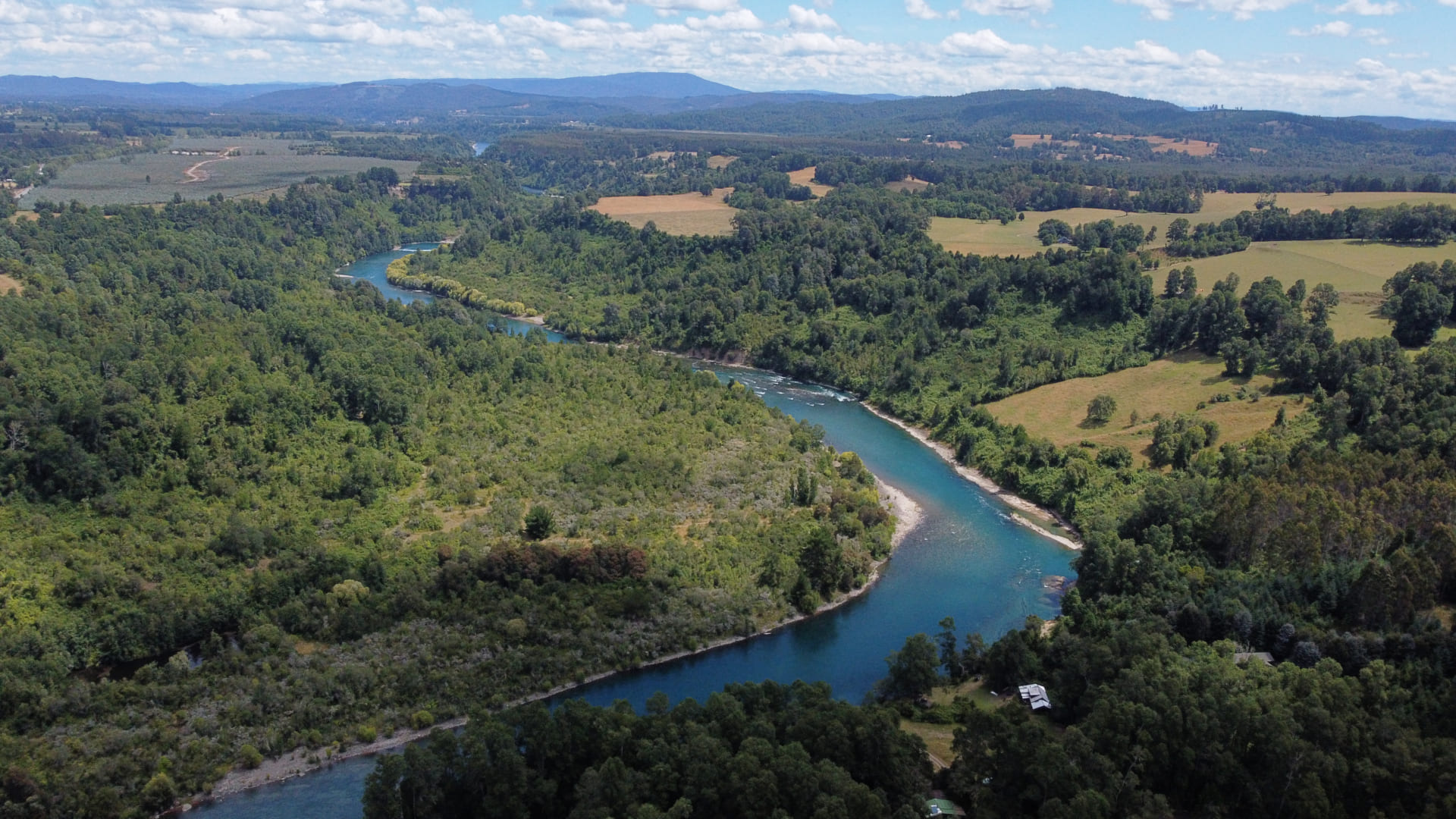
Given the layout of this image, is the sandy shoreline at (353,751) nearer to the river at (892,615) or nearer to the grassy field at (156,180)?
the river at (892,615)

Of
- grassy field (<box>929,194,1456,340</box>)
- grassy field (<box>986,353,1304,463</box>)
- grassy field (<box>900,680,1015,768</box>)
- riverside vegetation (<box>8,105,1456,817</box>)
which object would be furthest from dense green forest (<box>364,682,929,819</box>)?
grassy field (<box>929,194,1456,340</box>)

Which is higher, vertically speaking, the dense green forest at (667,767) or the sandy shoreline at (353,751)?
the dense green forest at (667,767)

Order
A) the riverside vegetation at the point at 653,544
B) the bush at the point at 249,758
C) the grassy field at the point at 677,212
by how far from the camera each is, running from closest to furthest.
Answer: the riverside vegetation at the point at 653,544
the bush at the point at 249,758
the grassy field at the point at 677,212

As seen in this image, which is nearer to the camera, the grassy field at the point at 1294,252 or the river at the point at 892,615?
the river at the point at 892,615

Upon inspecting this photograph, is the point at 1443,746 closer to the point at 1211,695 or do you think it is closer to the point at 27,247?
the point at 1211,695

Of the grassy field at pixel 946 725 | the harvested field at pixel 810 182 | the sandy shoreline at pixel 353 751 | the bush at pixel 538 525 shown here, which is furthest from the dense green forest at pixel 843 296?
the grassy field at pixel 946 725

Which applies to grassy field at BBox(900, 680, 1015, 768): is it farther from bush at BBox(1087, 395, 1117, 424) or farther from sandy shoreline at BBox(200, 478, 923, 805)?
bush at BBox(1087, 395, 1117, 424)

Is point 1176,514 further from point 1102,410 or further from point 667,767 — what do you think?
point 667,767

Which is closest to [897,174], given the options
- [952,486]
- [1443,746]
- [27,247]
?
[952,486]
